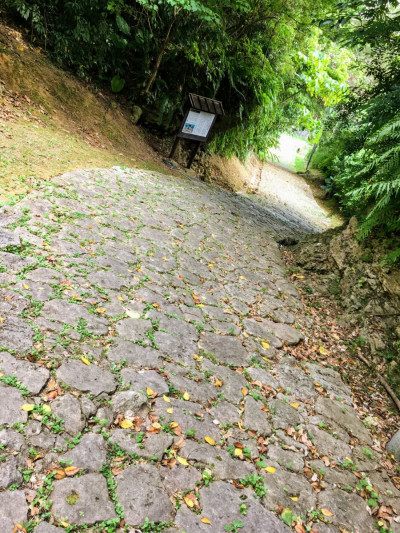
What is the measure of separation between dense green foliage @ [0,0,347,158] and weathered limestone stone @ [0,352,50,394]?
252 inches

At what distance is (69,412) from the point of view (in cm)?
220

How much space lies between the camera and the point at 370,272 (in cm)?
517

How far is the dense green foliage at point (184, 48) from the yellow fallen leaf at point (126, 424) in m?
6.67

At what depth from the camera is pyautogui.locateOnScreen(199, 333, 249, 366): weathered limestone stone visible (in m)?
3.37

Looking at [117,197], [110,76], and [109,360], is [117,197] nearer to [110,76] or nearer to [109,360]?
[109,360]

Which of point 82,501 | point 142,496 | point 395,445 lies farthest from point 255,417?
point 82,501

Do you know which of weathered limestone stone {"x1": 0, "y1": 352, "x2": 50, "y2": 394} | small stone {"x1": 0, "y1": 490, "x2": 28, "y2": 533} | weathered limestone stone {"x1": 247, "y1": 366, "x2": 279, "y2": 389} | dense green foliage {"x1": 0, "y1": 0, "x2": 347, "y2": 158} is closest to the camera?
small stone {"x1": 0, "y1": 490, "x2": 28, "y2": 533}

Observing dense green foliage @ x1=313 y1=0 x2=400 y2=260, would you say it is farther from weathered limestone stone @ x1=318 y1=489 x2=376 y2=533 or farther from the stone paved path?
weathered limestone stone @ x1=318 y1=489 x2=376 y2=533

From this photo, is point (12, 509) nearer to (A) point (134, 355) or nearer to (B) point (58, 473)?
(B) point (58, 473)

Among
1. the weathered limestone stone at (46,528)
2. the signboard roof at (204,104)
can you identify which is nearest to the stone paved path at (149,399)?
the weathered limestone stone at (46,528)

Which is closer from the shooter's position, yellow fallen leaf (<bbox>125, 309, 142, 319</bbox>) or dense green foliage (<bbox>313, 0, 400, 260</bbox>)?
yellow fallen leaf (<bbox>125, 309, 142, 319</bbox>)

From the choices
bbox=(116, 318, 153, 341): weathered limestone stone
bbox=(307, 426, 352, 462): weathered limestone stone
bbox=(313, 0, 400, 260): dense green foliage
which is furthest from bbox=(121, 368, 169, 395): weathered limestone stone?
bbox=(313, 0, 400, 260): dense green foliage

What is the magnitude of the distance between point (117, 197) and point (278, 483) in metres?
4.42

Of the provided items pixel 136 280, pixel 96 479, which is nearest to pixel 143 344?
pixel 136 280
